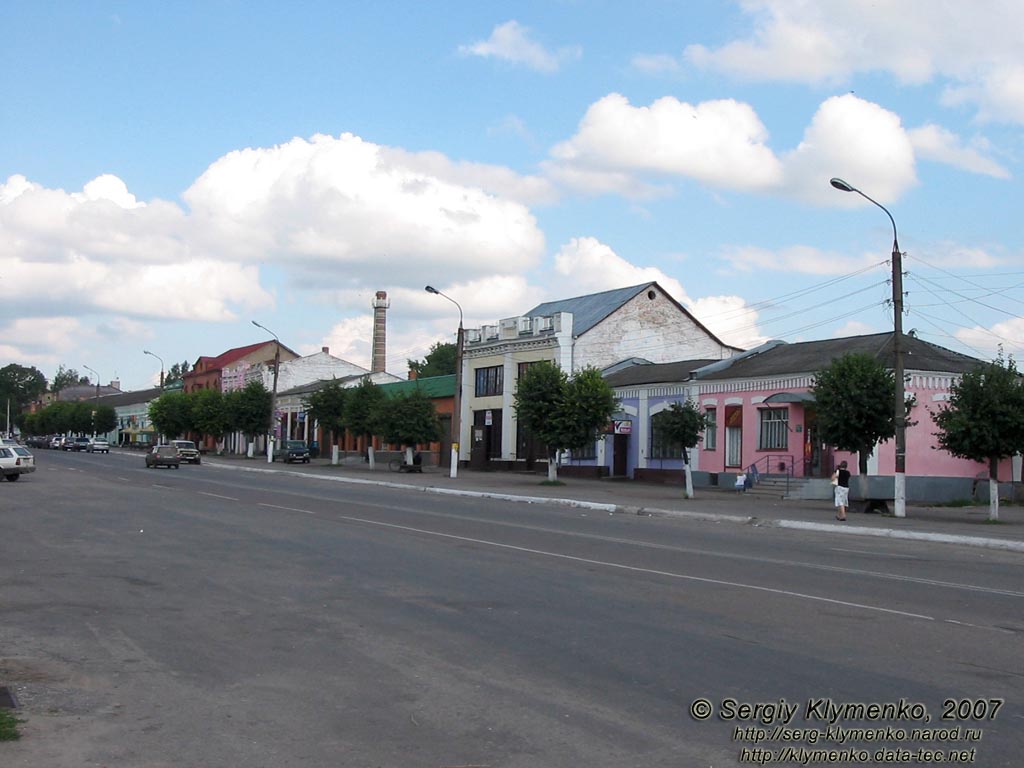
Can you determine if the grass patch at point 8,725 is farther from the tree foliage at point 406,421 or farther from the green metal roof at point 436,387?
the green metal roof at point 436,387

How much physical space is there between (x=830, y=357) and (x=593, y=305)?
2284 cm

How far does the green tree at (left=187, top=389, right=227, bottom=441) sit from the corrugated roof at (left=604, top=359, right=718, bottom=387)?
46.8 meters

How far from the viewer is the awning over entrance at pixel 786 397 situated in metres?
39.2

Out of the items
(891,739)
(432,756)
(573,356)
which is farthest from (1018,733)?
(573,356)

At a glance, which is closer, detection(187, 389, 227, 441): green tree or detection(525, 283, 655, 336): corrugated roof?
detection(525, 283, 655, 336): corrugated roof

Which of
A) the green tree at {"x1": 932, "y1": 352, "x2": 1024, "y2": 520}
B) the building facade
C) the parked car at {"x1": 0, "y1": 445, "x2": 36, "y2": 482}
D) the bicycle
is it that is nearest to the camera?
the green tree at {"x1": 932, "y1": 352, "x2": 1024, "y2": 520}

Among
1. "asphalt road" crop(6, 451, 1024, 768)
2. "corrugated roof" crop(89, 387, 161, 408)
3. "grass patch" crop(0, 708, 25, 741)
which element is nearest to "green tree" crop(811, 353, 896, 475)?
"asphalt road" crop(6, 451, 1024, 768)

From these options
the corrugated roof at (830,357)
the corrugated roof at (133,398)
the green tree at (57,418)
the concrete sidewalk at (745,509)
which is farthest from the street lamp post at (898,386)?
the green tree at (57,418)

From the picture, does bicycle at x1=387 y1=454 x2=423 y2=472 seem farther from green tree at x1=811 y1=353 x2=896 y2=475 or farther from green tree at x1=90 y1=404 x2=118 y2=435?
green tree at x1=90 y1=404 x2=118 y2=435

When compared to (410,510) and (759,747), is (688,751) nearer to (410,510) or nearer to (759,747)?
(759,747)

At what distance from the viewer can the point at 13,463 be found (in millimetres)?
40312

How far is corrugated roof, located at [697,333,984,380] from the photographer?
125 feet

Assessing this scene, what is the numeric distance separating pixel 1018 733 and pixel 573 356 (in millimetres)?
49386

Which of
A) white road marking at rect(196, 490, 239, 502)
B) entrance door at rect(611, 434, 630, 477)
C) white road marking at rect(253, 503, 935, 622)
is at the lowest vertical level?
white road marking at rect(196, 490, 239, 502)
